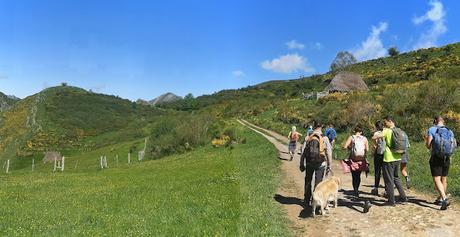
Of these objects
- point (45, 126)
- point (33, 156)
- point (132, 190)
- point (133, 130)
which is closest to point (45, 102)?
point (45, 126)

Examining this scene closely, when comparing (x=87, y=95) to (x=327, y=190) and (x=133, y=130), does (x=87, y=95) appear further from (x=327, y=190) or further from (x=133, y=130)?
(x=327, y=190)

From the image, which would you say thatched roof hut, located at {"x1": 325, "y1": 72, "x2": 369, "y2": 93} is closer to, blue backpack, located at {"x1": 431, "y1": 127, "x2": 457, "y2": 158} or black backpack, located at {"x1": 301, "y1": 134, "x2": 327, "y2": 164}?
blue backpack, located at {"x1": 431, "y1": 127, "x2": 457, "y2": 158}

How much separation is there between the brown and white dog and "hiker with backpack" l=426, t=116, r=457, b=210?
2.49 meters

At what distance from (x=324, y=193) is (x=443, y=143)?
10.4 ft

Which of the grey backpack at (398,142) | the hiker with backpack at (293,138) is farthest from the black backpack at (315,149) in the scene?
the hiker with backpack at (293,138)

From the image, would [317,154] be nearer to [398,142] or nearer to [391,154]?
[391,154]

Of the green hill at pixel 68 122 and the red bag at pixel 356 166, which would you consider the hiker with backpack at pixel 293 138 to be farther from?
the green hill at pixel 68 122

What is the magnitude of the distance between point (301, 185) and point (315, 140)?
539 cm

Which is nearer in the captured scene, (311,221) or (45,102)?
(311,221)

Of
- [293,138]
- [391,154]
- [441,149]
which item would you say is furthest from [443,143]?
[293,138]

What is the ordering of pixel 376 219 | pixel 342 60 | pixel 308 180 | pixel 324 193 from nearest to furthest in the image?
pixel 376 219
pixel 324 193
pixel 308 180
pixel 342 60

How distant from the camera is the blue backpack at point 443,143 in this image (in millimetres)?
11844

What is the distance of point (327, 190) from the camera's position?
485 inches

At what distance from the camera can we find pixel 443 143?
11.8 m
